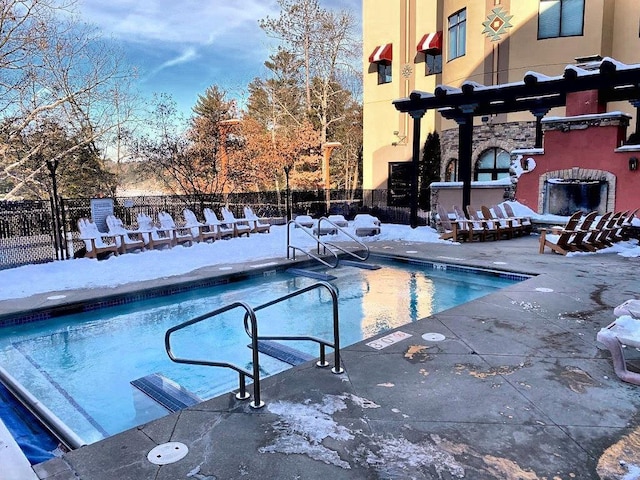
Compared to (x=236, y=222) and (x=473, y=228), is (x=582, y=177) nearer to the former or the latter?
(x=473, y=228)

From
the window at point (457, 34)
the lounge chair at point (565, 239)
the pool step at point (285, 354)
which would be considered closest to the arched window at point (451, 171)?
the window at point (457, 34)

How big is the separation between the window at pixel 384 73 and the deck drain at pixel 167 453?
19.2 meters

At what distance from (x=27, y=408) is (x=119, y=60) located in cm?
1747

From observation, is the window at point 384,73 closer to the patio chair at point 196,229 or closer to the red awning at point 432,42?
the red awning at point 432,42

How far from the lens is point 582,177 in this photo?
11.3m

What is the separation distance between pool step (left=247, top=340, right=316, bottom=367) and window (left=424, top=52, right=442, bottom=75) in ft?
52.9

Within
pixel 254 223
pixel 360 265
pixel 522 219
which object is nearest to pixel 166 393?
pixel 360 265

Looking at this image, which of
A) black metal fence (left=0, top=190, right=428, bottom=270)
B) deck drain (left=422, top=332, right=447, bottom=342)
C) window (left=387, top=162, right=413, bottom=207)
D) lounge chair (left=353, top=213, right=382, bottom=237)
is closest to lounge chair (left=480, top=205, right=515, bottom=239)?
lounge chair (left=353, top=213, right=382, bottom=237)

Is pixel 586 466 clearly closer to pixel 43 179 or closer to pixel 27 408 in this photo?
pixel 27 408

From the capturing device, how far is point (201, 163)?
52.0ft

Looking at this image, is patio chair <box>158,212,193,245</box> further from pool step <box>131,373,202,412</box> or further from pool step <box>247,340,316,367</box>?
pool step <box>131,373,202,412</box>

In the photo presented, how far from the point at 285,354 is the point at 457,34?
16000mm

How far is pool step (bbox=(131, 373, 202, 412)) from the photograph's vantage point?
11.1 feet

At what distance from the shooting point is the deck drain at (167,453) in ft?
7.68
